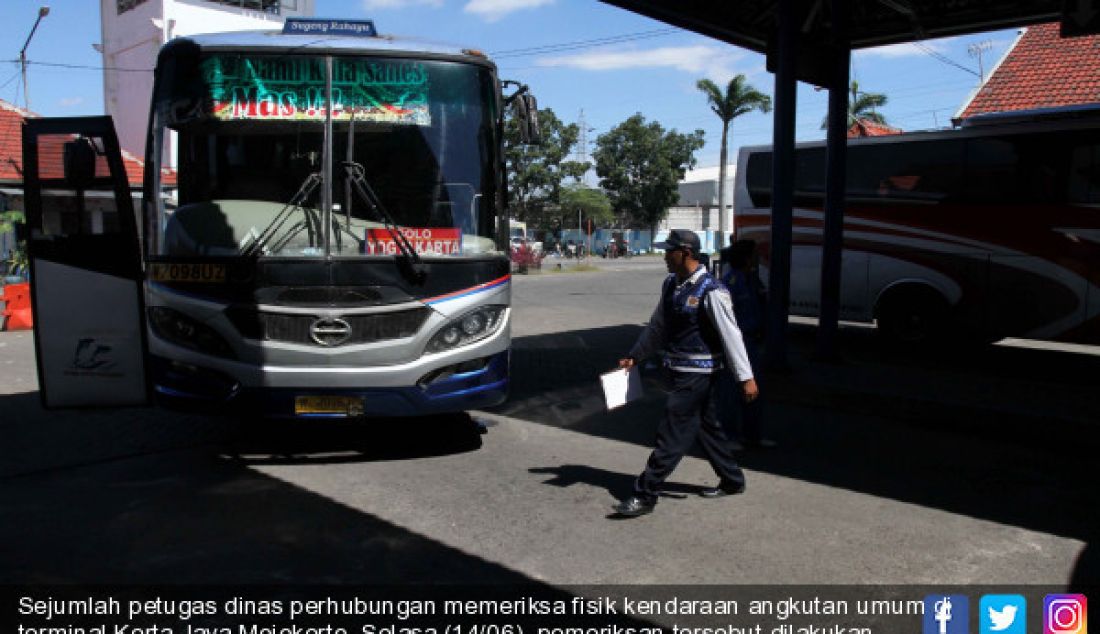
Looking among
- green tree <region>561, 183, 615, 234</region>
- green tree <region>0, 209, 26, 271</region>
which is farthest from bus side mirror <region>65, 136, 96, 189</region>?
green tree <region>561, 183, 615, 234</region>

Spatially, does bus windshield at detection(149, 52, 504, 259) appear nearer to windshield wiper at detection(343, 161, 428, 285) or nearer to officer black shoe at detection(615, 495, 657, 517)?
windshield wiper at detection(343, 161, 428, 285)

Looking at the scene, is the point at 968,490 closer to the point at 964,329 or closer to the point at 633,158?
the point at 964,329

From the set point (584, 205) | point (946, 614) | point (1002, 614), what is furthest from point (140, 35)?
point (1002, 614)

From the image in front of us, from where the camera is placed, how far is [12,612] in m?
3.56

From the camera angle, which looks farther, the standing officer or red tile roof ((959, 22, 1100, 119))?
red tile roof ((959, 22, 1100, 119))

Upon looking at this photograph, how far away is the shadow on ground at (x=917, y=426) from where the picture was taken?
Result: 18.0 ft

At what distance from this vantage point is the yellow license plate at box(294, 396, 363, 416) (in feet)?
18.0

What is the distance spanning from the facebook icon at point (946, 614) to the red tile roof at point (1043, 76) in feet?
48.2

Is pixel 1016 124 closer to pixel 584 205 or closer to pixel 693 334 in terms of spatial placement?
pixel 693 334

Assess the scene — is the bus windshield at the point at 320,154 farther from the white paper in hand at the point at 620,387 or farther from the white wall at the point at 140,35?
the white wall at the point at 140,35

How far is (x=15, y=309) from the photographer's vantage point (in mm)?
14359

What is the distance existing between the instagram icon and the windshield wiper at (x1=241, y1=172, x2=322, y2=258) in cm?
483

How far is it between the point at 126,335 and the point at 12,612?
10.2 feet

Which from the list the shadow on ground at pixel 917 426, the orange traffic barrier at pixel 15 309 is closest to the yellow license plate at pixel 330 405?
the shadow on ground at pixel 917 426
